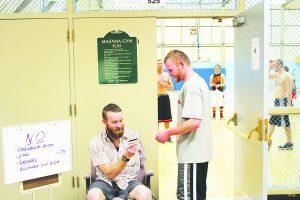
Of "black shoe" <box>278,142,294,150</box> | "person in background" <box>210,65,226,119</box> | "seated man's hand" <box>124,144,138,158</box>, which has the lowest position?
"black shoe" <box>278,142,294,150</box>

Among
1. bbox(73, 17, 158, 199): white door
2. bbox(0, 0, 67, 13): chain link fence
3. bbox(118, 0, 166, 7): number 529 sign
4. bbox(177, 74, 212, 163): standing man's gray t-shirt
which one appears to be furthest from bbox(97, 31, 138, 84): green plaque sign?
bbox(177, 74, 212, 163): standing man's gray t-shirt

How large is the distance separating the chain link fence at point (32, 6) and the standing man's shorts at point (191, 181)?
2093 mm

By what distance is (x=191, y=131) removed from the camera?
316 centimetres

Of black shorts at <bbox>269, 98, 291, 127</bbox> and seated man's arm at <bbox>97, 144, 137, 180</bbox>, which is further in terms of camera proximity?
black shorts at <bbox>269, 98, 291, 127</bbox>

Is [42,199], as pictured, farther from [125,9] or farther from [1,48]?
[125,9]

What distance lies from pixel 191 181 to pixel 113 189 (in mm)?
695

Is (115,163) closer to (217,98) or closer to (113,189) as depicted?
(113,189)

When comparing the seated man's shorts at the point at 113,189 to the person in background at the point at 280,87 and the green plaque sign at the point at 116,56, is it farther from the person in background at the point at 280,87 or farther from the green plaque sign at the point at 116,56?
the person in background at the point at 280,87

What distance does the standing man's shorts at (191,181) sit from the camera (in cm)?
316

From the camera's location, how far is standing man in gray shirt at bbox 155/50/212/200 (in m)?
3.09

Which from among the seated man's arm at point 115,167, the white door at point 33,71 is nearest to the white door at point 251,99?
the seated man's arm at point 115,167

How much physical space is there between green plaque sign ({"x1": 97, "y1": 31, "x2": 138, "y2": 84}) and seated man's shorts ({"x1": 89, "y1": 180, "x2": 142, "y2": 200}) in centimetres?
115

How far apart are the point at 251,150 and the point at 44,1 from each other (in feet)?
8.50

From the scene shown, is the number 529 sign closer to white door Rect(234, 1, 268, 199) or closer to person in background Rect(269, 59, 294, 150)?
white door Rect(234, 1, 268, 199)
